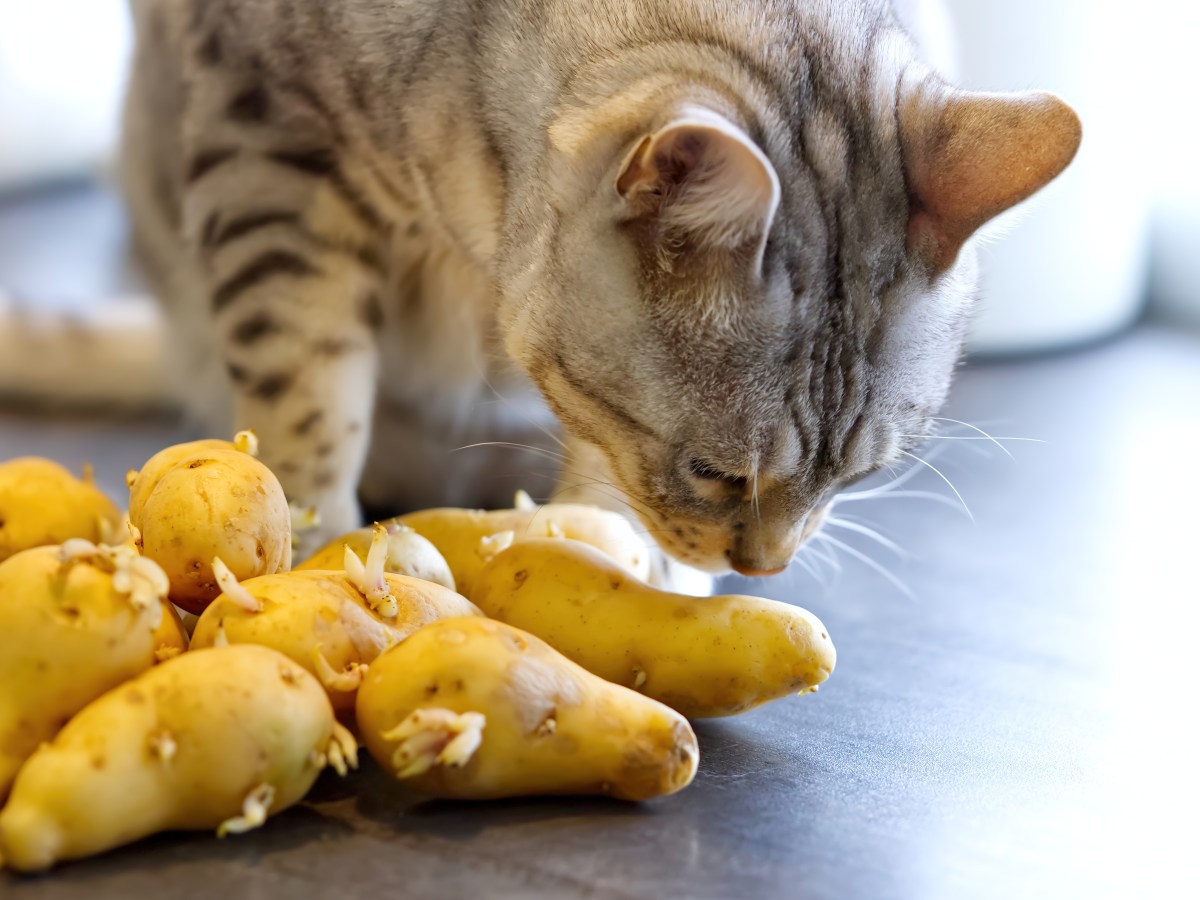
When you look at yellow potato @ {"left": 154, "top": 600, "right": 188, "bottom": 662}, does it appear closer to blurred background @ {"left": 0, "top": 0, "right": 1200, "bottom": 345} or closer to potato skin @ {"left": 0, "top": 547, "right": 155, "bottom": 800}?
potato skin @ {"left": 0, "top": 547, "right": 155, "bottom": 800}

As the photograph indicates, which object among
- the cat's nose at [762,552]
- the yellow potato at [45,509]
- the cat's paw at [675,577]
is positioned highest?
the yellow potato at [45,509]

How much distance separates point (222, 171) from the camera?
1.36 m

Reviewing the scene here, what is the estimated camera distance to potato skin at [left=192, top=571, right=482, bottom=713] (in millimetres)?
849

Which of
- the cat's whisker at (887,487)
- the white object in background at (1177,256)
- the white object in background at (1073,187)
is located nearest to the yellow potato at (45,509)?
the cat's whisker at (887,487)

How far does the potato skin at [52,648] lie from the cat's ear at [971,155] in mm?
637

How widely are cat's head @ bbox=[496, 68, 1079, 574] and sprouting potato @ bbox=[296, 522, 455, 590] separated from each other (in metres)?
0.17

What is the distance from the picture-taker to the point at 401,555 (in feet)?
3.36

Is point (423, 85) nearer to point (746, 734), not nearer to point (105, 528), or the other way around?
point (105, 528)

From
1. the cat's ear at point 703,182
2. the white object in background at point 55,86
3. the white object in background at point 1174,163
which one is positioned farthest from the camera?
the white object in background at point 55,86

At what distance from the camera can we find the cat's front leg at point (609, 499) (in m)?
1.15

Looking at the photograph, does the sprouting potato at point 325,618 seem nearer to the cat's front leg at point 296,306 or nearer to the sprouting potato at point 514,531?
the sprouting potato at point 514,531

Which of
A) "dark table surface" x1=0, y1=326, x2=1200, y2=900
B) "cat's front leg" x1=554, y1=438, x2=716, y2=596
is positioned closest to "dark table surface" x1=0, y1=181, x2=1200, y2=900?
"dark table surface" x1=0, y1=326, x2=1200, y2=900

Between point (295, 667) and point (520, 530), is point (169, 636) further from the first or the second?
point (520, 530)

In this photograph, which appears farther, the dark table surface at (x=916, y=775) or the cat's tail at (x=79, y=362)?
the cat's tail at (x=79, y=362)
